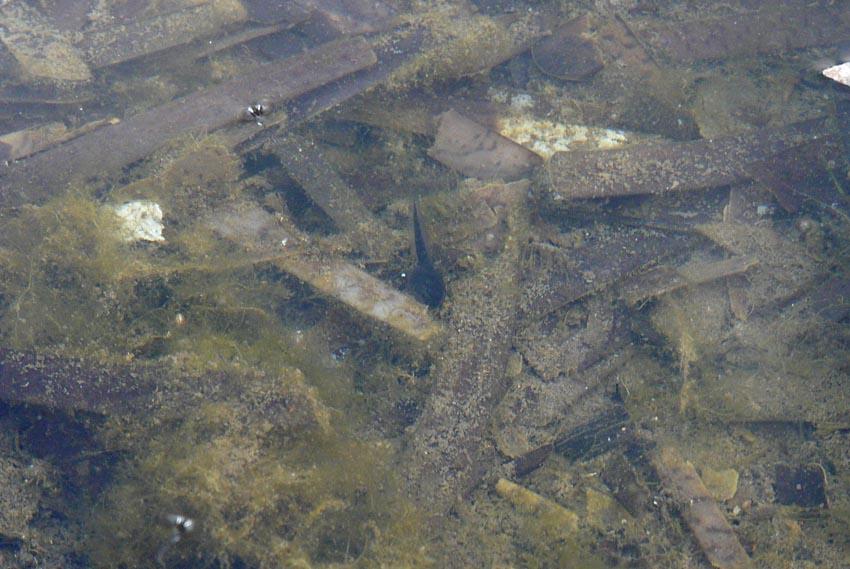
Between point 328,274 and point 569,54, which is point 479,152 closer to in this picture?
point 569,54

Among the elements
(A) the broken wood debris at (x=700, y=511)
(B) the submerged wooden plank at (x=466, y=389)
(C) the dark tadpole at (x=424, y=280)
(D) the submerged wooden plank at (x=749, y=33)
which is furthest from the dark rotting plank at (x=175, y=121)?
(A) the broken wood debris at (x=700, y=511)

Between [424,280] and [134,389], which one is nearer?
[134,389]

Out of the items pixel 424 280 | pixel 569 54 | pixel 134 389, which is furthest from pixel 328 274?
pixel 569 54

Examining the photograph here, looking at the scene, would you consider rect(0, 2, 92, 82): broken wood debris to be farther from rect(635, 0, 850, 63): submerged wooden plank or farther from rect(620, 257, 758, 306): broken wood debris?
rect(635, 0, 850, 63): submerged wooden plank

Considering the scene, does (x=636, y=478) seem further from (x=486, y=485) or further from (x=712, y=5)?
(x=712, y=5)

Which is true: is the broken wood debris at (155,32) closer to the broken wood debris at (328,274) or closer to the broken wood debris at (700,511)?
the broken wood debris at (328,274)

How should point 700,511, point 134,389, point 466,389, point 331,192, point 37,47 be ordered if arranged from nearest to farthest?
point 134,389
point 700,511
point 466,389
point 331,192
point 37,47
